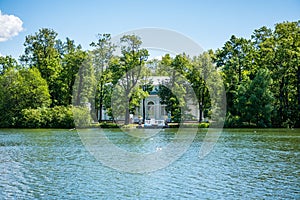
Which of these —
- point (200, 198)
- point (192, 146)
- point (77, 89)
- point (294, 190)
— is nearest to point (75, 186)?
point (200, 198)

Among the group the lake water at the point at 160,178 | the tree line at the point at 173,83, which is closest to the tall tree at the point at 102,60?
the tree line at the point at 173,83

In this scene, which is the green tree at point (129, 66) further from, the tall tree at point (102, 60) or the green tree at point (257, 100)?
the green tree at point (257, 100)

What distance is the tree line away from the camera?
50.8m

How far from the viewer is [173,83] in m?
55.7

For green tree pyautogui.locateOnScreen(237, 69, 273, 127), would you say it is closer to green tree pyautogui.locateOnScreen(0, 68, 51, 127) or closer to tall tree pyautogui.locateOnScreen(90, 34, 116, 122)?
tall tree pyautogui.locateOnScreen(90, 34, 116, 122)

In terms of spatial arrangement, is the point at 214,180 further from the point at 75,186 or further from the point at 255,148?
the point at 255,148

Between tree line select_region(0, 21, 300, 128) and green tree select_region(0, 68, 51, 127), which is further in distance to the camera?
green tree select_region(0, 68, 51, 127)

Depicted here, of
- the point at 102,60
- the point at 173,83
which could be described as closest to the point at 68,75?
the point at 102,60

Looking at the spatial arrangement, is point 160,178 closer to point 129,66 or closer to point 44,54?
point 129,66

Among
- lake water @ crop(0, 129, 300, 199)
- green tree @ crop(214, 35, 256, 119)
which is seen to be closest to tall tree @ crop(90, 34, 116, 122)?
green tree @ crop(214, 35, 256, 119)

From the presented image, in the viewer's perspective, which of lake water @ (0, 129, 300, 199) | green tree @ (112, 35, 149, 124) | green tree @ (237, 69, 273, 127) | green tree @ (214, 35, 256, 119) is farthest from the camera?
green tree @ (112, 35, 149, 124)

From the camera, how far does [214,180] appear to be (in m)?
15.6

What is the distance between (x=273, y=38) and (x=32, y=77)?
103ft

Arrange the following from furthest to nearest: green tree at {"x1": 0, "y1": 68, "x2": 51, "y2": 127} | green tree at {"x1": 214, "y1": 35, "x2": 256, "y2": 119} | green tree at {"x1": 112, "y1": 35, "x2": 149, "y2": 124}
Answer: green tree at {"x1": 0, "y1": 68, "x2": 51, "y2": 127}, green tree at {"x1": 112, "y1": 35, "x2": 149, "y2": 124}, green tree at {"x1": 214, "y1": 35, "x2": 256, "y2": 119}
